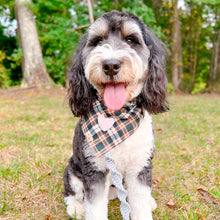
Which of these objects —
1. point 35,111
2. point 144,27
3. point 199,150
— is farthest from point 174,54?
point 144,27

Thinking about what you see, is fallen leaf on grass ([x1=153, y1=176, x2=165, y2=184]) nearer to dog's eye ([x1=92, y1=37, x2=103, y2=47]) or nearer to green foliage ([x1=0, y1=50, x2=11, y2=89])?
dog's eye ([x1=92, y1=37, x2=103, y2=47])

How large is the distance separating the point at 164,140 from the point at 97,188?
2883mm

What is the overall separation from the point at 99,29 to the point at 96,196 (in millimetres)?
1551

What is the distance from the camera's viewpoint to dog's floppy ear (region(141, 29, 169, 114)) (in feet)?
7.72

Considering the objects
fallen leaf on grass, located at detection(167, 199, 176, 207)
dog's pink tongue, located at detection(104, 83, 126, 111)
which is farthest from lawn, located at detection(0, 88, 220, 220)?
dog's pink tongue, located at detection(104, 83, 126, 111)

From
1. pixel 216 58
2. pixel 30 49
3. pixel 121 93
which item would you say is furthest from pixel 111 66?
pixel 216 58

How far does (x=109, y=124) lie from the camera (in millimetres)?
2402

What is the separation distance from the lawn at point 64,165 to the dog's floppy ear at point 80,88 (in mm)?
1123

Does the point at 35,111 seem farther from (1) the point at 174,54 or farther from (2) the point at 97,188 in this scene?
(1) the point at 174,54

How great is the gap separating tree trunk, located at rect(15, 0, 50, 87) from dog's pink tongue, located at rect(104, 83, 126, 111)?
8.97 metres

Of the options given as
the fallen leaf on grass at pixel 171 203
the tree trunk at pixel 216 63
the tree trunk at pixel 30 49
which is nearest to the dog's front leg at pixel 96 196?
the fallen leaf on grass at pixel 171 203

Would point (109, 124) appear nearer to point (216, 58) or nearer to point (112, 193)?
point (112, 193)

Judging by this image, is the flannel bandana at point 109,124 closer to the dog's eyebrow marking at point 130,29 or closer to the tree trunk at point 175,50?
the dog's eyebrow marking at point 130,29

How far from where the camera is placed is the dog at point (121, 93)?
2.11 meters
